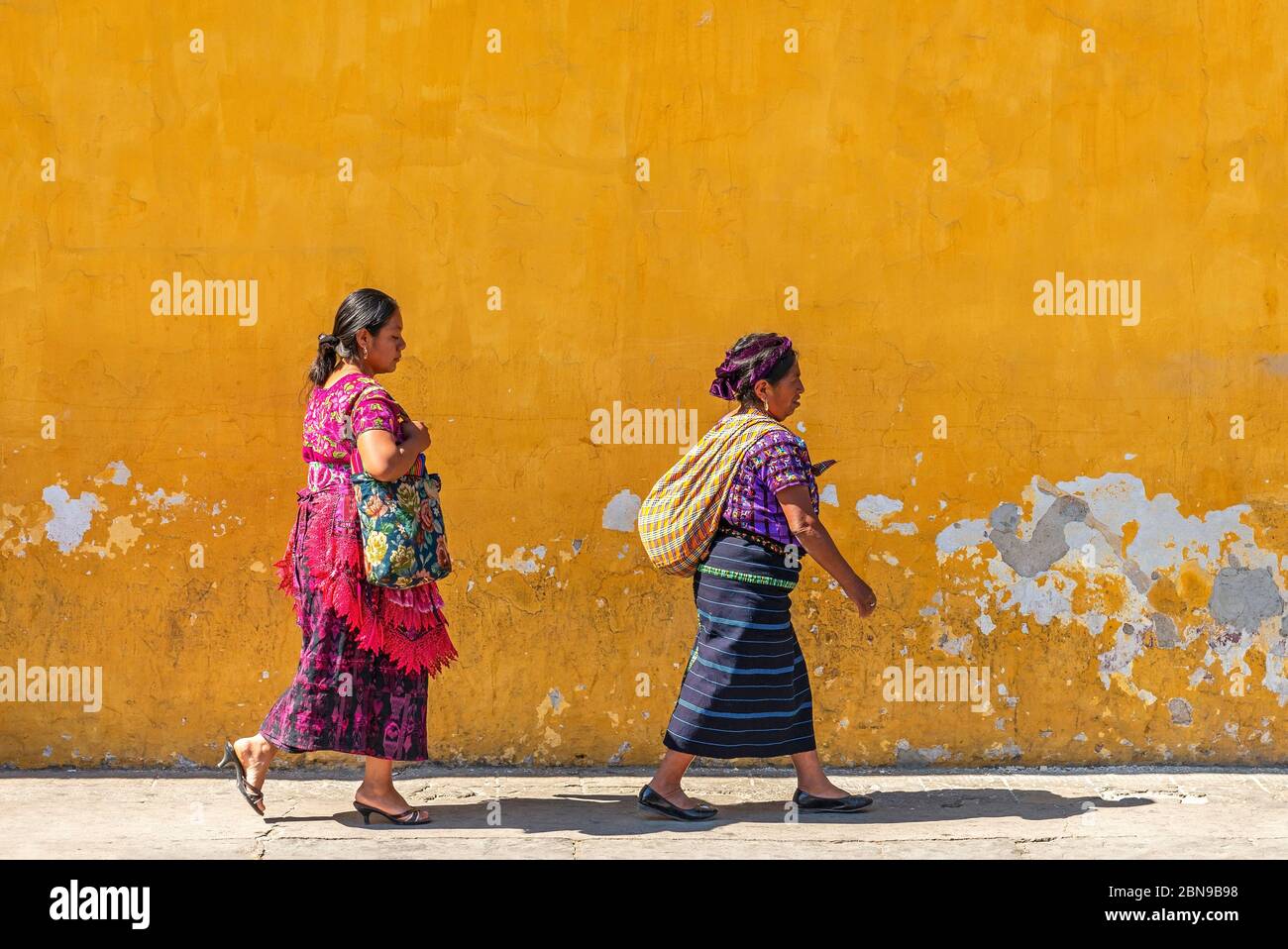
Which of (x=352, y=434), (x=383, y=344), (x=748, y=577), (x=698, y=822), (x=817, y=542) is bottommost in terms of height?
(x=698, y=822)

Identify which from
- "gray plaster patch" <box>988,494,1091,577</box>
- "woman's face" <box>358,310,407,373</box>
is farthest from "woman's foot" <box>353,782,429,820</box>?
"gray plaster patch" <box>988,494,1091,577</box>

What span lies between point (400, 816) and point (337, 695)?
462 mm

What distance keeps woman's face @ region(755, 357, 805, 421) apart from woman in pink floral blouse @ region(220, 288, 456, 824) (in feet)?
3.69

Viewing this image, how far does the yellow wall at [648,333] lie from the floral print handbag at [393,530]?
924 mm

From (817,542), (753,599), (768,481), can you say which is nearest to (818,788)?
(753,599)

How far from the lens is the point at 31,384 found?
5883mm

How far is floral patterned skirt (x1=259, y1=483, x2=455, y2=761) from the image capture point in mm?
5055

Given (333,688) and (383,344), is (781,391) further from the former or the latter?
(333,688)

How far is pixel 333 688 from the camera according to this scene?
507 centimetres

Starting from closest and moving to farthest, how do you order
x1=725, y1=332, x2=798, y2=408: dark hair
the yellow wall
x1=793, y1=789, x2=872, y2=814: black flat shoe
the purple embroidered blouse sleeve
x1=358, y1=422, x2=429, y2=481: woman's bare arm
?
1. x1=358, y1=422, x2=429, y2=481: woman's bare arm
2. the purple embroidered blouse sleeve
3. x1=725, y1=332, x2=798, y2=408: dark hair
4. x1=793, y1=789, x2=872, y2=814: black flat shoe
5. the yellow wall

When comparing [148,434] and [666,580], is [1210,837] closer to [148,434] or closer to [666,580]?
[666,580]

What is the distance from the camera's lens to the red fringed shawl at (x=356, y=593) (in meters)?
5.04

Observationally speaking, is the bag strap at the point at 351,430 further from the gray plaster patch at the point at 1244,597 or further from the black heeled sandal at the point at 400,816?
the gray plaster patch at the point at 1244,597

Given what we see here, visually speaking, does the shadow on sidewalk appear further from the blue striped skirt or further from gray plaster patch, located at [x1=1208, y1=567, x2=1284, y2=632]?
gray plaster patch, located at [x1=1208, y1=567, x2=1284, y2=632]
